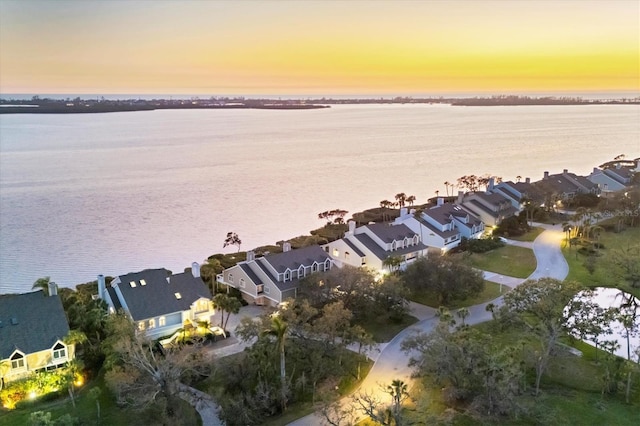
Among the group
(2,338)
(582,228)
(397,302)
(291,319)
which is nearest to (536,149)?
(582,228)

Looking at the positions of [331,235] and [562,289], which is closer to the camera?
[562,289]

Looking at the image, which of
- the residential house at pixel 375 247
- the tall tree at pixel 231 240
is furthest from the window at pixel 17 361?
the tall tree at pixel 231 240

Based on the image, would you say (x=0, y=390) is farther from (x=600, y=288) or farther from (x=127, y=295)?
(x=600, y=288)

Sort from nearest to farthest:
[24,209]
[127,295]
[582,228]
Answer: [127,295], [582,228], [24,209]

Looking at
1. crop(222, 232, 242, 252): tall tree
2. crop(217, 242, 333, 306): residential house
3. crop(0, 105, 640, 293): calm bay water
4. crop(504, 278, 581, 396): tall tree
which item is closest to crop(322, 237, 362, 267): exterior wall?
crop(217, 242, 333, 306): residential house

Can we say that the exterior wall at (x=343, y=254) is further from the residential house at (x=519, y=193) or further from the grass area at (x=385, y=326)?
the residential house at (x=519, y=193)

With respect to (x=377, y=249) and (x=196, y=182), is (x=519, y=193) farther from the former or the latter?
(x=196, y=182)

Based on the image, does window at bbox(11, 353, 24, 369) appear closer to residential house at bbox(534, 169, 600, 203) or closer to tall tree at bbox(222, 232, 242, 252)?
tall tree at bbox(222, 232, 242, 252)
